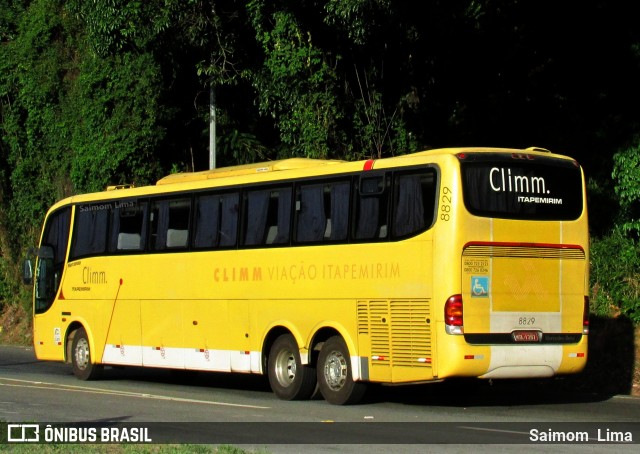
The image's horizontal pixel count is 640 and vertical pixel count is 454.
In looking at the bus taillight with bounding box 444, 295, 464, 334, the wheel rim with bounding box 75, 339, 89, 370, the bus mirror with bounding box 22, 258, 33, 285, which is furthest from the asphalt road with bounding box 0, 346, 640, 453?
the bus mirror with bounding box 22, 258, 33, 285

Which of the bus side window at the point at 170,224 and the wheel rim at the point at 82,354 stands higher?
the bus side window at the point at 170,224

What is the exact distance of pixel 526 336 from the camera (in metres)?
15.9

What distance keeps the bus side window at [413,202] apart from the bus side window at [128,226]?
6.42 meters

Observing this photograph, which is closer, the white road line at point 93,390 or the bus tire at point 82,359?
the white road line at point 93,390

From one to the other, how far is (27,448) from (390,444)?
3655 mm

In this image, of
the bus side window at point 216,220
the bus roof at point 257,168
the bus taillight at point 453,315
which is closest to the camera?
the bus taillight at point 453,315

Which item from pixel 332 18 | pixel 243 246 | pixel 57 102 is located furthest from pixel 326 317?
pixel 57 102

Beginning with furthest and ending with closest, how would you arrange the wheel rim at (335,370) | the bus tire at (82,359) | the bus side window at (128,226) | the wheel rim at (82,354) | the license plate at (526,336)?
1. the wheel rim at (82,354)
2. the bus tire at (82,359)
3. the bus side window at (128,226)
4. the wheel rim at (335,370)
5. the license plate at (526,336)

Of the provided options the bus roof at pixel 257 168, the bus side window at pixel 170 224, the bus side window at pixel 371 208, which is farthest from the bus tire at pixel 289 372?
the bus side window at pixel 170 224

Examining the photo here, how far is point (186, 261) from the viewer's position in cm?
2014

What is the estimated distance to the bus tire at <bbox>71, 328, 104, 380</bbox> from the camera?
73.7 feet

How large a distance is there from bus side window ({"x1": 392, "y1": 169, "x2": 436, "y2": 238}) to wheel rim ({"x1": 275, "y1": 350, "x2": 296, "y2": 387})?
304 cm

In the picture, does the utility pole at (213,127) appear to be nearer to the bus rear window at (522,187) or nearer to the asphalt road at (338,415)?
the asphalt road at (338,415)

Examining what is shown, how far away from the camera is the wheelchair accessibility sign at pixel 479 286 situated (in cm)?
1544
